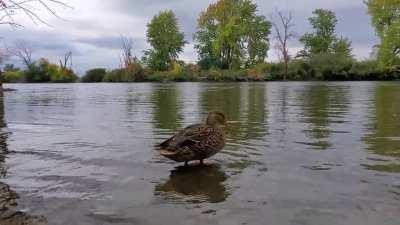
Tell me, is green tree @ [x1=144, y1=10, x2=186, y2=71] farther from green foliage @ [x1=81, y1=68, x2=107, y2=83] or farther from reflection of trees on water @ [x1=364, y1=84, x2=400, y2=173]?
reflection of trees on water @ [x1=364, y1=84, x2=400, y2=173]

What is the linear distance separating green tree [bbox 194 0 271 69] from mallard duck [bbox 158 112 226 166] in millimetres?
88506

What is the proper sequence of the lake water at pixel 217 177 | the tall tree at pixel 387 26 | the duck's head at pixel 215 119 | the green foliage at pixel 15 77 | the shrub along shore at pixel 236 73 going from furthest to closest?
the green foliage at pixel 15 77
the shrub along shore at pixel 236 73
the tall tree at pixel 387 26
the duck's head at pixel 215 119
the lake water at pixel 217 177

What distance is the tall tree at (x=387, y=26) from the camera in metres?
68.0

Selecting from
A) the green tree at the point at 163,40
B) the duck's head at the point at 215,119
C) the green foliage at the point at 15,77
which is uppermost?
the green tree at the point at 163,40

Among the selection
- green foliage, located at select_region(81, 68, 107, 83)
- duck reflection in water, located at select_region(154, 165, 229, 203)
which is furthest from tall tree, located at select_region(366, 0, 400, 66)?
duck reflection in water, located at select_region(154, 165, 229, 203)

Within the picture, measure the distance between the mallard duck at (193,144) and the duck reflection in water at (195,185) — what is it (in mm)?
208

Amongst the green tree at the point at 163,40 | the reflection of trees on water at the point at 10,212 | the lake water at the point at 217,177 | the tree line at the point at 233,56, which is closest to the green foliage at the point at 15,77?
the tree line at the point at 233,56

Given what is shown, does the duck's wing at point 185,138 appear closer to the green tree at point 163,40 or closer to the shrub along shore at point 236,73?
the shrub along shore at point 236,73

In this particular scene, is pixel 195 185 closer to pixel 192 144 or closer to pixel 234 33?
pixel 192 144

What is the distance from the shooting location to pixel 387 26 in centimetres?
7156

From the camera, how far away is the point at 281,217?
5.03 metres

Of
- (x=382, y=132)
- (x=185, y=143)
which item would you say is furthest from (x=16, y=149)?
(x=382, y=132)

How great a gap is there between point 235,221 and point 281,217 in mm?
483

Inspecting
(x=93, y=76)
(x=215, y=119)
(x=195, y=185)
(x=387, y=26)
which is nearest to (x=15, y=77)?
(x=93, y=76)
